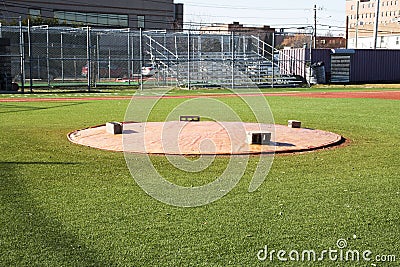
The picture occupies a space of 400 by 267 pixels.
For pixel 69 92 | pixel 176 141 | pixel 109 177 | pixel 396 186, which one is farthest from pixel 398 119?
pixel 69 92

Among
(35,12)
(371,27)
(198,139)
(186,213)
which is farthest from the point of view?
(371,27)

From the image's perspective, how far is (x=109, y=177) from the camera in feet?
25.3

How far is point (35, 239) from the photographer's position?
4996 millimetres

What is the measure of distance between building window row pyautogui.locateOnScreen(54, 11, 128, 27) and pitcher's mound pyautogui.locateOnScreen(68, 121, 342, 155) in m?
45.4

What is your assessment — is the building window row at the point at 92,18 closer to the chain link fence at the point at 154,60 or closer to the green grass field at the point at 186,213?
the chain link fence at the point at 154,60

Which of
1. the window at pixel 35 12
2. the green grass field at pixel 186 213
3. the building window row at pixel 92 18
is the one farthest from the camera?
the building window row at pixel 92 18

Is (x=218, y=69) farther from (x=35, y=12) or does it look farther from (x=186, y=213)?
(x=186, y=213)

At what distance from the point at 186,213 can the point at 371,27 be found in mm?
102048

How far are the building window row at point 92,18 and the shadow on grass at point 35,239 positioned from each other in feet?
168

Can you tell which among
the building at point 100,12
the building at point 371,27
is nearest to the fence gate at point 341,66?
the building at point 100,12

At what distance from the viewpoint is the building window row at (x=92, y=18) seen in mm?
55594

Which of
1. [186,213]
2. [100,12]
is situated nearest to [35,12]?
[100,12]

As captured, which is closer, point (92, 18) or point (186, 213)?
point (186, 213)

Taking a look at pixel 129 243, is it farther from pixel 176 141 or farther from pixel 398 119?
pixel 398 119
